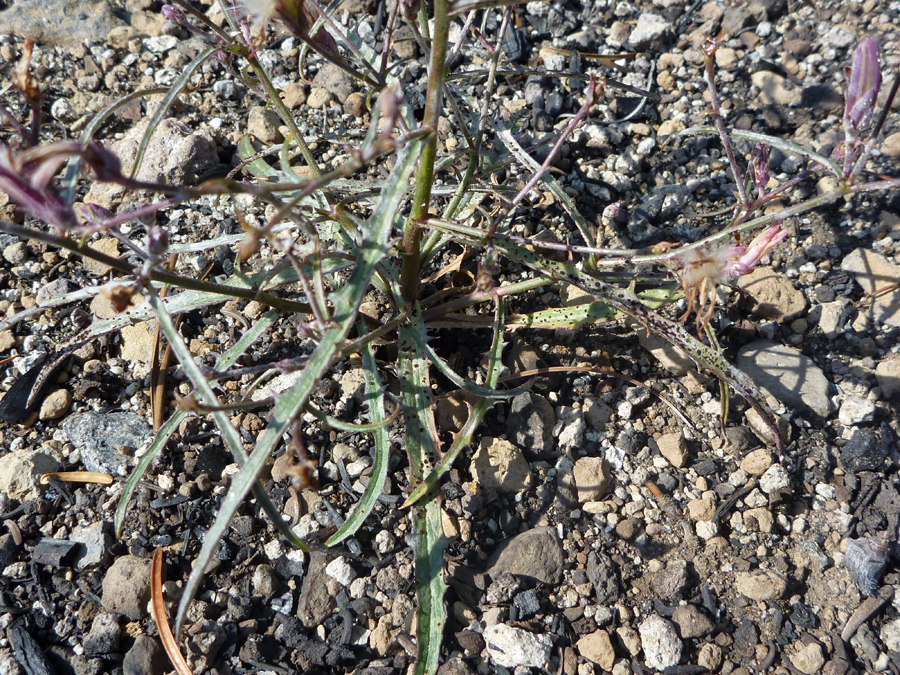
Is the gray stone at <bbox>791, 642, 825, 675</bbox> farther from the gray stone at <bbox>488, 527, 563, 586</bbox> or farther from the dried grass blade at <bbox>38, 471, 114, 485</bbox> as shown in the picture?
the dried grass blade at <bbox>38, 471, 114, 485</bbox>

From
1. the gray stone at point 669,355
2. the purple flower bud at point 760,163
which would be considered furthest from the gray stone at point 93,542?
the purple flower bud at point 760,163

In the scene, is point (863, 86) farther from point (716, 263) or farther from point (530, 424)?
point (530, 424)

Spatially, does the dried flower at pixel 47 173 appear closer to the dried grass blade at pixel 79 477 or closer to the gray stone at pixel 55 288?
the dried grass blade at pixel 79 477

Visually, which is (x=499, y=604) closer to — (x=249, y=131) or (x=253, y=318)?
(x=253, y=318)

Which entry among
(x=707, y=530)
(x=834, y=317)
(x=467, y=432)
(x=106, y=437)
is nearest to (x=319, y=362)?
(x=467, y=432)

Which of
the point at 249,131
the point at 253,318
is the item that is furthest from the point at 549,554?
the point at 249,131

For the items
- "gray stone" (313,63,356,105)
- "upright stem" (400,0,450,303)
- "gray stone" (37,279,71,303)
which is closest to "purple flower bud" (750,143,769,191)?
"upright stem" (400,0,450,303)
